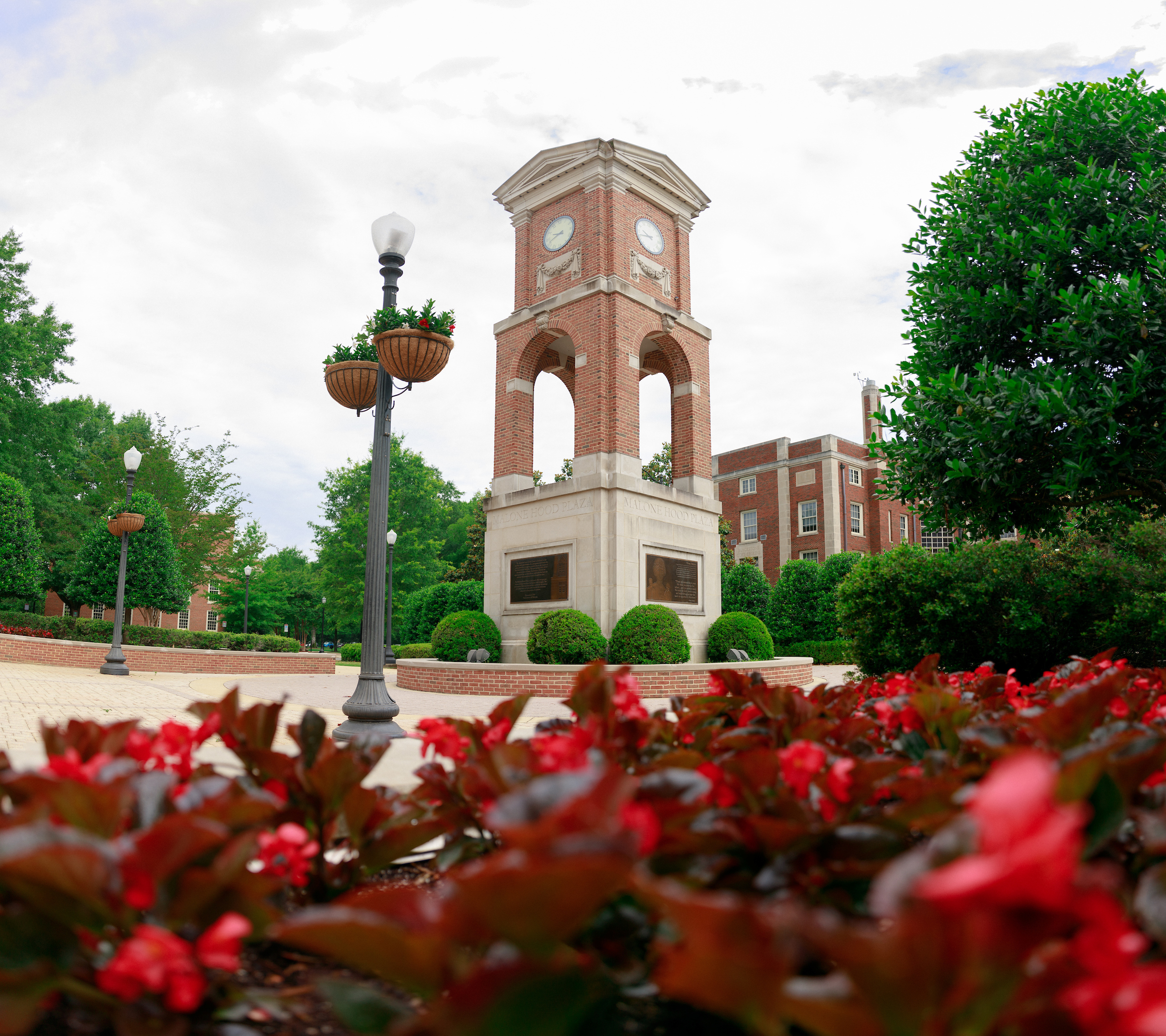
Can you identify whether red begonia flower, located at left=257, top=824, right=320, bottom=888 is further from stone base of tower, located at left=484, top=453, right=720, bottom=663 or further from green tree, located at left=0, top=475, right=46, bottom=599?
green tree, located at left=0, top=475, right=46, bottom=599

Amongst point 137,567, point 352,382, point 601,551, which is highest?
point 352,382

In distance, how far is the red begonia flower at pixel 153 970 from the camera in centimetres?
97

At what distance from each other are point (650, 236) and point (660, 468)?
58.0 ft

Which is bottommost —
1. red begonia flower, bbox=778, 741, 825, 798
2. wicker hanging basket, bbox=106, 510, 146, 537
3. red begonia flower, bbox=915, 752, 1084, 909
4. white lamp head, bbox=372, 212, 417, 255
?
red begonia flower, bbox=778, 741, 825, 798

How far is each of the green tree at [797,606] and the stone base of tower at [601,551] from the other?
14.0 meters

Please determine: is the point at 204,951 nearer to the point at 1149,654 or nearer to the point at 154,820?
the point at 154,820

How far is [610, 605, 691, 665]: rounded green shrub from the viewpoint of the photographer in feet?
44.8

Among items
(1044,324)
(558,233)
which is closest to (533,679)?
(1044,324)

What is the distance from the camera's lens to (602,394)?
51.1 feet

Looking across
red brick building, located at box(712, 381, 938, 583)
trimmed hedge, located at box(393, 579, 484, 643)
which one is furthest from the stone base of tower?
red brick building, located at box(712, 381, 938, 583)

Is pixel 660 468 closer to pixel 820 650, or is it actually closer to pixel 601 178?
pixel 820 650

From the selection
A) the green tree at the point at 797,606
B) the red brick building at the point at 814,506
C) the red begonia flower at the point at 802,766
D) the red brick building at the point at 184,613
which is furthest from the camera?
the red brick building at the point at 184,613

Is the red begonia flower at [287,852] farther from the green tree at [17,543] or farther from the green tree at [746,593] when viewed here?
the green tree at [746,593]

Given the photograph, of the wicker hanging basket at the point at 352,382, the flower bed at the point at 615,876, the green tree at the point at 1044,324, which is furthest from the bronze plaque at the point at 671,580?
the flower bed at the point at 615,876
